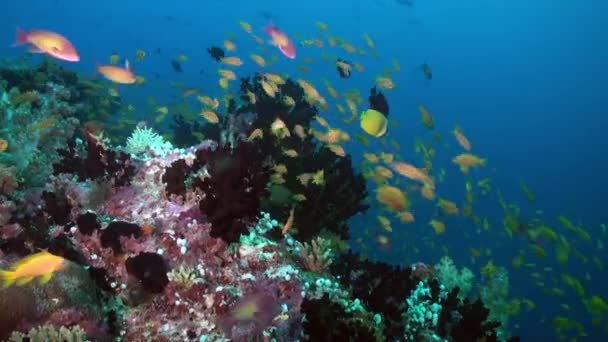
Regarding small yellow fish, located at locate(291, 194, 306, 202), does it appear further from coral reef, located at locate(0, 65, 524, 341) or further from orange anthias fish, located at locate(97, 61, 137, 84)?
orange anthias fish, located at locate(97, 61, 137, 84)

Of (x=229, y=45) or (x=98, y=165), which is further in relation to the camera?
(x=229, y=45)

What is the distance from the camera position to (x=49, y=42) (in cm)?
566

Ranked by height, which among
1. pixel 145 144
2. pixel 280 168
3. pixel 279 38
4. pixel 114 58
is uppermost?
pixel 279 38

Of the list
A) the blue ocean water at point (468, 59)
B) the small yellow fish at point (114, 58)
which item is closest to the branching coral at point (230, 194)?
the small yellow fish at point (114, 58)

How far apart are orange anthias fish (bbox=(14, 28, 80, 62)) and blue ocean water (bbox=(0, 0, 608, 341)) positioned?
36789 millimetres

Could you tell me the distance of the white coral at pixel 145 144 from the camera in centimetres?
643

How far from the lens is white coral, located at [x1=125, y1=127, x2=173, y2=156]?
21.1ft

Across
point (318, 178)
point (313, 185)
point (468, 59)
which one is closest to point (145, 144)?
point (313, 185)

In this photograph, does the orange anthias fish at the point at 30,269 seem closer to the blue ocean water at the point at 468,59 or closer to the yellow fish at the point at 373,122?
the yellow fish at the point at 373,122

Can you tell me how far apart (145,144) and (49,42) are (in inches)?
71.3

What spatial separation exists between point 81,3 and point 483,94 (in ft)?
427

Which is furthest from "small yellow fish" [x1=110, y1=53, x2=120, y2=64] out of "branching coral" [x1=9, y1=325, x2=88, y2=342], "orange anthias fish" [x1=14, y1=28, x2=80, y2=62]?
"branching coral" [x1=9, y1=325, x2=88, y2=342]

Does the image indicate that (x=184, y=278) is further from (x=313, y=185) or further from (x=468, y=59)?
(x=468, y=59)

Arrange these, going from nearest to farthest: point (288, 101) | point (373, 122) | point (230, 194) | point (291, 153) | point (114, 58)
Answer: point (230, 194) → point (373, 122) → point (291, 153) → point (288, 101) → point (114, 58)
